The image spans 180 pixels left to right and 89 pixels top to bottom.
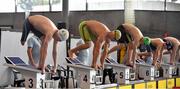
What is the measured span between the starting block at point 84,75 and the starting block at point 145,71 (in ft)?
4.51

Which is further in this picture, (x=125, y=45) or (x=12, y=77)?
(x=125, y=45)

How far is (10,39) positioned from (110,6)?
640 cm

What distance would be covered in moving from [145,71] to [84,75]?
1.53m

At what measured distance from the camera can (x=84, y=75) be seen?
4.24m

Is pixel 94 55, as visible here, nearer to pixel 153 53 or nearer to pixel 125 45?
pixel 125 45

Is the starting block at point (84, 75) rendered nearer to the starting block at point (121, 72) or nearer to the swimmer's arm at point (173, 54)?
the starting block at point (121, 72)

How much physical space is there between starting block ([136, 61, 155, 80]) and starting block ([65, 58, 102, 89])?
4.51ft

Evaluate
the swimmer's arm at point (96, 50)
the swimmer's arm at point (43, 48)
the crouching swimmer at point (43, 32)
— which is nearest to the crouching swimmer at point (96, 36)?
the swimmer's arm at point (96, 50)

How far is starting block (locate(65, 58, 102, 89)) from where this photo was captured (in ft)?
13.7

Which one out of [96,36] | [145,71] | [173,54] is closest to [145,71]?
[145,71]

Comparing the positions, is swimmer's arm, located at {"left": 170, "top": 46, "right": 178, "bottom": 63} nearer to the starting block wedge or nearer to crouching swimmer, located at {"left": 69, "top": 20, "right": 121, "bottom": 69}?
the starting block wedge

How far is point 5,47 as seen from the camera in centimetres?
466

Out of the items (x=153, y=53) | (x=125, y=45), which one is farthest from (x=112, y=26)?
(x=125, y=45)

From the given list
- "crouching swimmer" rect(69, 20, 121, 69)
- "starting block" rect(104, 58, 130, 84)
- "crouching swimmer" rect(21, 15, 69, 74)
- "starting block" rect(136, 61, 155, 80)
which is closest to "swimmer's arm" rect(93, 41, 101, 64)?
"crouching swimmer" rect(69, 20, 121, 69)
